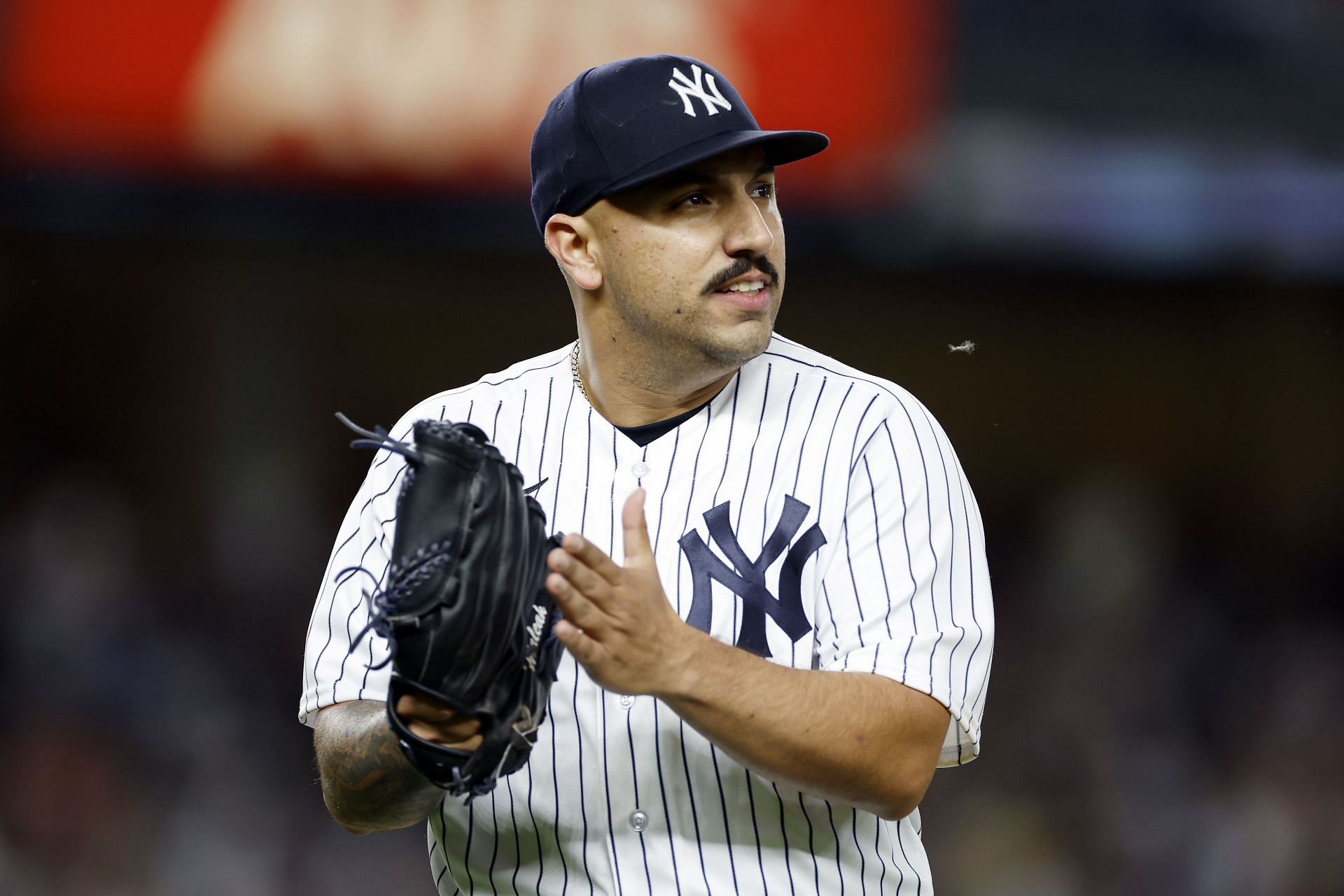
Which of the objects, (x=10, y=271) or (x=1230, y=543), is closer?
(x=10, y=271)

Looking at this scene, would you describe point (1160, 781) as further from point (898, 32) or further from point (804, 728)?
point (804, 728)

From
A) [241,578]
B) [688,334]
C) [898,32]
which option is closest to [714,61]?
[898,32]

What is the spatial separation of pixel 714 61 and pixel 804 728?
11.4 ft

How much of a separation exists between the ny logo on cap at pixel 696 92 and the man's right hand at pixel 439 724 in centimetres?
71

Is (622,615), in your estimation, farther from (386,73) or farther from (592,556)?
(386,73)

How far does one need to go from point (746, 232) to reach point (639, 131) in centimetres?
17

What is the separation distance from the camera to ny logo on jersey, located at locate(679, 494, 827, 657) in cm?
158

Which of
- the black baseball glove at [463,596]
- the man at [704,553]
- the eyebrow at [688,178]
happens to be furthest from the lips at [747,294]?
the black baseball glove at [463,596]

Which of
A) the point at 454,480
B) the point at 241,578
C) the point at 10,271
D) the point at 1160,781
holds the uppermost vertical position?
the point at 454,480

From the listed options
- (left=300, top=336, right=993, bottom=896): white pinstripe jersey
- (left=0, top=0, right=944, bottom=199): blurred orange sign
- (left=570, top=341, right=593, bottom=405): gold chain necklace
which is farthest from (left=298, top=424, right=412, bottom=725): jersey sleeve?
(left=0, top=0, right=944, bottom=199): blurred orange sign

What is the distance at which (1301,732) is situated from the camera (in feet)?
18.9

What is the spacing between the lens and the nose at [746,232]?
1635 millimetres

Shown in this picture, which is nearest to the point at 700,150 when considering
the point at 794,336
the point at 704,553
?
the point at 704,553

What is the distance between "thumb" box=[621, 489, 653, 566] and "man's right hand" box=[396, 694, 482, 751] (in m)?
0.22
